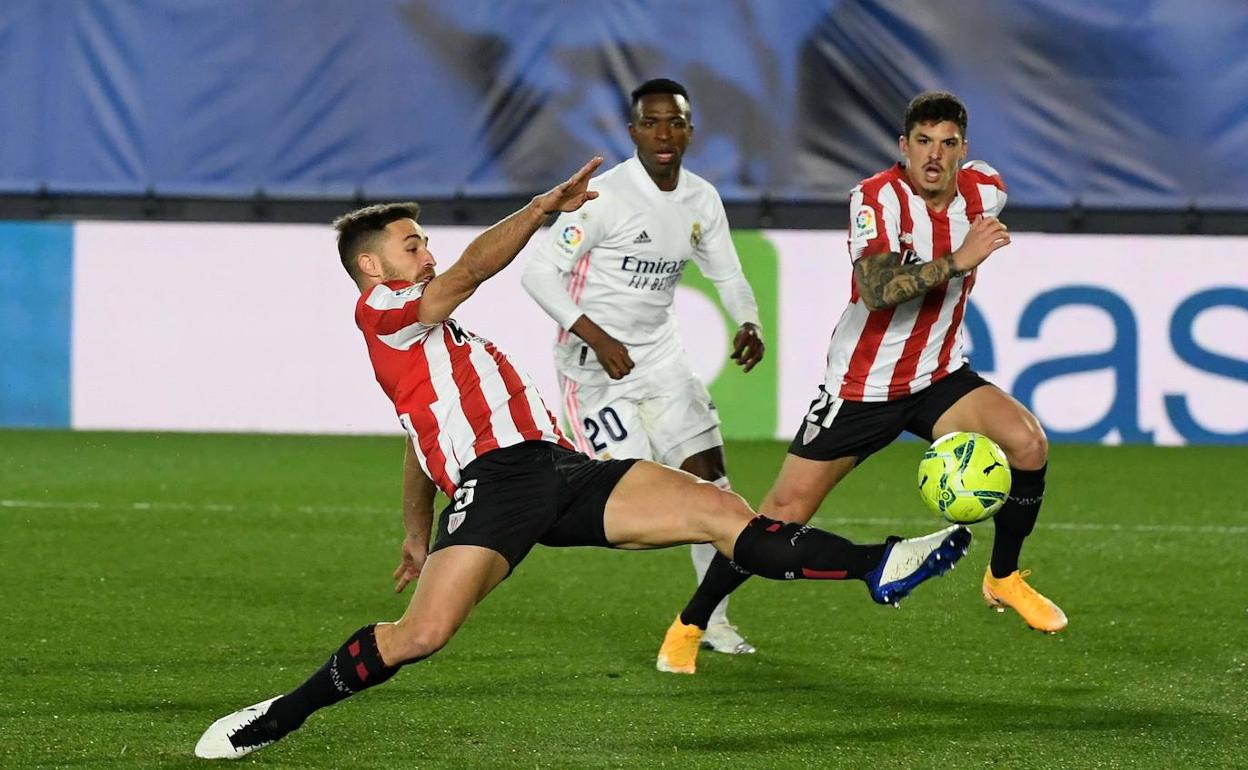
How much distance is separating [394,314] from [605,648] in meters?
1.82

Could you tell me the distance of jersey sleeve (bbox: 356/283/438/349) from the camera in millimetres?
4684

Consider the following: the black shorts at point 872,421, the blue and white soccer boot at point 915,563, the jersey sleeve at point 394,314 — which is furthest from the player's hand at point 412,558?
the black shorts at point 872,421

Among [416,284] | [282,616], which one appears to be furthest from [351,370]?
[416,284]

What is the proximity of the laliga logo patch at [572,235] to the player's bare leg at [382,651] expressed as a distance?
209 centimetres

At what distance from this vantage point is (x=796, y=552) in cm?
445

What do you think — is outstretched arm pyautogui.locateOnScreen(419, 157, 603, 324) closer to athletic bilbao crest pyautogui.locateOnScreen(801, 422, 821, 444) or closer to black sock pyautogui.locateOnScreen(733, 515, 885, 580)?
black sock pyautogui.locateOnScreen(733, 515, 885, 580)

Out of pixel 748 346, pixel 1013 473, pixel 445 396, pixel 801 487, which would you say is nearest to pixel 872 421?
pixel 801 487

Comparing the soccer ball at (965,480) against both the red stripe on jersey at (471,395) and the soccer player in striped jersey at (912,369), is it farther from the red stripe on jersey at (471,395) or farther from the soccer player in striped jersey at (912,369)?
the red stripe on jersey at (471,395)

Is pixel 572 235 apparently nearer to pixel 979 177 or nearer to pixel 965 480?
pixel 979 177

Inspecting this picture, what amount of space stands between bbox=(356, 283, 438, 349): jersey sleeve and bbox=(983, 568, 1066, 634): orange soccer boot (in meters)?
1.93

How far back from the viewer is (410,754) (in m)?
4.68

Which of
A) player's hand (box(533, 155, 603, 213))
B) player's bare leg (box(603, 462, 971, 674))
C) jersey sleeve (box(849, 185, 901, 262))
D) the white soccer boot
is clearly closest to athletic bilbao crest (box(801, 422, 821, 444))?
jersey sleeve (box(849, 185, 901, 262))

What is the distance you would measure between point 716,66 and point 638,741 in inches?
332

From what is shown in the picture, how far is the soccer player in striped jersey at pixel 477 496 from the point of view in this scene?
4461 mm
